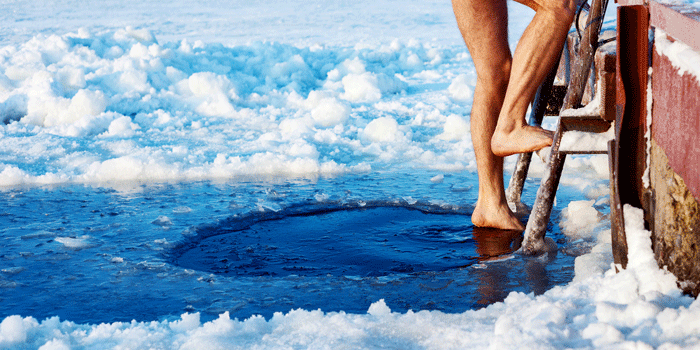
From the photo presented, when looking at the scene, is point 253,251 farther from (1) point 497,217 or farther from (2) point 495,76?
(2) point 495,76

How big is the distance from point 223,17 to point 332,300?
12875mm

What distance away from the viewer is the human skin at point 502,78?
95.0 inches

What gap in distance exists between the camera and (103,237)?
9.30ft

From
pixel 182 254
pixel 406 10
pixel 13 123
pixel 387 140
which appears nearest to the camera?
pixel 182 254

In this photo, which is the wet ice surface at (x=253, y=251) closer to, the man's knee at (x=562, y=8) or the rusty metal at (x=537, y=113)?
the rusty metal at (x=537, y=113)

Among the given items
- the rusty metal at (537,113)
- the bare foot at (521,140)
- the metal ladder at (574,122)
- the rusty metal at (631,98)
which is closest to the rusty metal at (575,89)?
the metal ladder at (574,122)

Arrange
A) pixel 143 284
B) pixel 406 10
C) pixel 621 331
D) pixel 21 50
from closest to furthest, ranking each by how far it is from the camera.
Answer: pixel 621 331, pixel 143 284, pixel 21 50, pixel 406 10

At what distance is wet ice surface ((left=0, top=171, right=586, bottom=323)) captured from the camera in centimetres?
215

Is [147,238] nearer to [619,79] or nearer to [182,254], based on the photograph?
[182,254]

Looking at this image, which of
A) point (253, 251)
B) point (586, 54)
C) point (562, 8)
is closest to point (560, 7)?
point (562, 8)

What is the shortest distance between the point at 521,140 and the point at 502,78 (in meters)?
0.34

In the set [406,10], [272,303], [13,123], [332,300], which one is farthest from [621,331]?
[406,10]

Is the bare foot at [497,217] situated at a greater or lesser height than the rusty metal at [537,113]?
lesser

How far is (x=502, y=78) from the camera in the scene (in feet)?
8.94
